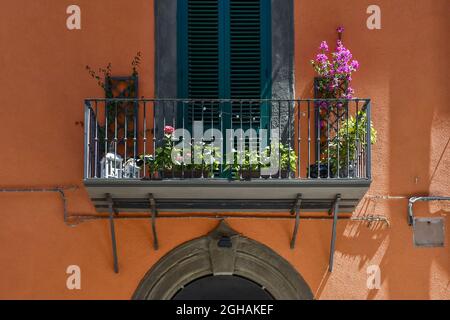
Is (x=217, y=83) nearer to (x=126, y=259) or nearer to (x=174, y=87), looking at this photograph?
(x=174, y=87)

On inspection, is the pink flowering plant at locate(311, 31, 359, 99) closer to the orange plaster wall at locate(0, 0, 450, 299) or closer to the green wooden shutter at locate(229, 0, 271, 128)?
the orange plaster wall at locate(0, 0, 450, 299)

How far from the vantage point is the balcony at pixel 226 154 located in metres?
9.20

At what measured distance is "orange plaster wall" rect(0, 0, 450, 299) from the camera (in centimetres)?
988

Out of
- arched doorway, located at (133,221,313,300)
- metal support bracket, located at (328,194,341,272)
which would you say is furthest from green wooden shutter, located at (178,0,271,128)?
arched doorway, located at (133,221,313,300)

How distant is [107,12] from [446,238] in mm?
4512

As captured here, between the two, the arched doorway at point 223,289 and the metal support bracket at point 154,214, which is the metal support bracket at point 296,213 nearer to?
the arched doorway at point 223,289

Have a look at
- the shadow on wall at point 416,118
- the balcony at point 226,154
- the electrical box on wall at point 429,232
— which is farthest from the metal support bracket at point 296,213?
the electrical box on wall at point 429,232

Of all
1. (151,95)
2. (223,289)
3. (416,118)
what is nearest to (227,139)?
(151,95)

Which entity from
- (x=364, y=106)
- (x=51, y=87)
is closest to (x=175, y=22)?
(x=51, y=87)

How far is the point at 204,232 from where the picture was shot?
32.7 ft

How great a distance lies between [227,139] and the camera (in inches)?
384

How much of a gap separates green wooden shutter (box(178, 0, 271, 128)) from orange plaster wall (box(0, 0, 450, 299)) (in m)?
0.38

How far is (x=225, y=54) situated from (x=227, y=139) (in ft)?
3.48

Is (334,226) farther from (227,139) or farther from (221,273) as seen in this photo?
(227,139)
